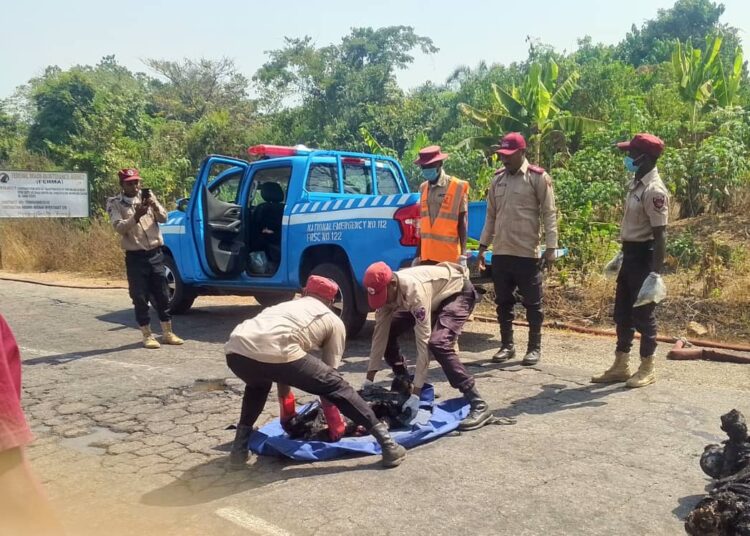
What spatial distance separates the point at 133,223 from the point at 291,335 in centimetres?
399

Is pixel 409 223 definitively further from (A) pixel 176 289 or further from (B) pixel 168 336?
(A) pixel 176 289

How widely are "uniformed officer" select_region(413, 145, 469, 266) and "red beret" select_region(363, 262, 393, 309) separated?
73.3 inches

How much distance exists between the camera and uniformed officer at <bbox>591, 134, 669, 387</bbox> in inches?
219

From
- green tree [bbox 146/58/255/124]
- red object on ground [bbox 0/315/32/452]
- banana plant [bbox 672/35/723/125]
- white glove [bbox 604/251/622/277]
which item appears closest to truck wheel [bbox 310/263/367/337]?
white glove [bbox 604/251/622/277]

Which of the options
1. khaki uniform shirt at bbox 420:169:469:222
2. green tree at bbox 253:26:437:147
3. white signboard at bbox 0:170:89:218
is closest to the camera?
khaki uniform shirt at bbox 420:169:469:222

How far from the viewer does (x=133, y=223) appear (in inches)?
294

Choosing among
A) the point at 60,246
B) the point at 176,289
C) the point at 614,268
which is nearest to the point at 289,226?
the point at 176,289

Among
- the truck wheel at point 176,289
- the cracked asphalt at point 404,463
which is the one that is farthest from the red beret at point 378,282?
the truck wheel at point 176,289

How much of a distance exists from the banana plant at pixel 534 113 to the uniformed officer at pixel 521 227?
8740mm

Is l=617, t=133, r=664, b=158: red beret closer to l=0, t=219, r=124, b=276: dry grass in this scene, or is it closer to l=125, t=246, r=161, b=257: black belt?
l=125, t=246, r=161, b=257: black belt

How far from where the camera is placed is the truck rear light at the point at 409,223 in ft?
23.0

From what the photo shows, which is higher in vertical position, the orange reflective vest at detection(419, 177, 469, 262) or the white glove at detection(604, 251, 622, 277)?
the orange reflective vest at detection(419, 177, 469, 262)

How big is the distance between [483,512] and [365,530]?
0.60 metres

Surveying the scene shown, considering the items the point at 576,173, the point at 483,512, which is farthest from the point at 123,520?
the point at 576,173
